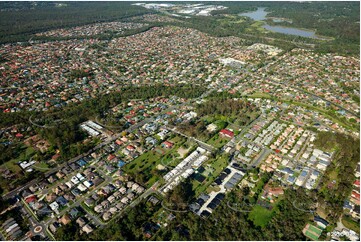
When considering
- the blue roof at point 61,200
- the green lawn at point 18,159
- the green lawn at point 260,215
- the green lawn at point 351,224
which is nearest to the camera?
the green lawn at point 351,224

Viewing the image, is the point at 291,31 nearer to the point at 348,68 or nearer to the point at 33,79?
the point at 348,68

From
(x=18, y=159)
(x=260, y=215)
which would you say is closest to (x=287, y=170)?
(x=260, y=215)

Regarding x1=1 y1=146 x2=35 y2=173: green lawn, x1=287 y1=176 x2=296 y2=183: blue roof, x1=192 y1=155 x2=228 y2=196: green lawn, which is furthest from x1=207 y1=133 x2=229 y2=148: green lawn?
x1=1 y1=146 x2=35 y2=173: green lawn

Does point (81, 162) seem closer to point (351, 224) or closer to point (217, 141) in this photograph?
point (217, 141)

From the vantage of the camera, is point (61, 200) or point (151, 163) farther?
point (151, 163)

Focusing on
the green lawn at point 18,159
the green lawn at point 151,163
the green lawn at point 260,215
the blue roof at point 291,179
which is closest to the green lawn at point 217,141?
the green lawn at point 151,163

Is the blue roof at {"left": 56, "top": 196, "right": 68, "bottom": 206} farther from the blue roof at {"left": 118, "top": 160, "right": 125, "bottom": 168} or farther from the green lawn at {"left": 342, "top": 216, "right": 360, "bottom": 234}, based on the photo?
the green lawn at {"left": 342, "top": 216, "right": 360, "bottom": 234}

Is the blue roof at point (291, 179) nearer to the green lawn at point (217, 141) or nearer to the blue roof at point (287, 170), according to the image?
the blue roof at point (287, 170)

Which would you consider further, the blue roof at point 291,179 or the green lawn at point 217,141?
the green lawn at point 217,141

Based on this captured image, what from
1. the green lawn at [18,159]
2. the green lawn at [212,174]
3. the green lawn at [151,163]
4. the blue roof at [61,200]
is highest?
the green lawn at [18,159]
